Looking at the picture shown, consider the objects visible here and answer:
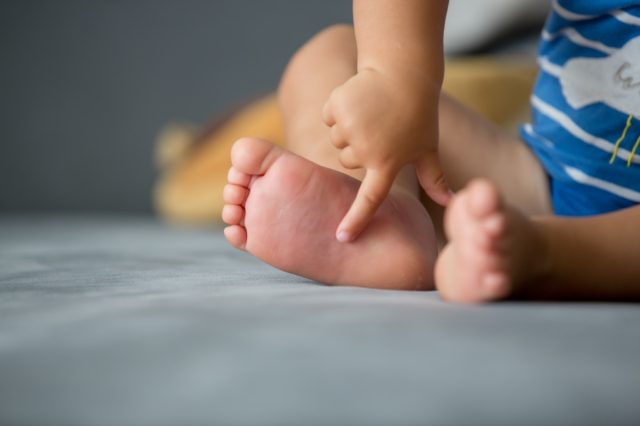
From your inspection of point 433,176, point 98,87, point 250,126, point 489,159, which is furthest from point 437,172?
point 98,87

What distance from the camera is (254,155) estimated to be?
56 cm

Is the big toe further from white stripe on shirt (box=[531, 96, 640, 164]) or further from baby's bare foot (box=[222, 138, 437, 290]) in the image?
white stripe on shirt (box=[531, 96, 640, 164])

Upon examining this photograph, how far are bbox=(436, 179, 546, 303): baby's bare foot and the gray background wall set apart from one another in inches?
65.4

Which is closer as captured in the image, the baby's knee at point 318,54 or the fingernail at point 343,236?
the fingernail at point 343,236

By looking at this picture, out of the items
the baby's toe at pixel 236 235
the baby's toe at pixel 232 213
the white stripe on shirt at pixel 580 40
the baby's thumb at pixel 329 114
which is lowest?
the baby's toe at pixel 236 235

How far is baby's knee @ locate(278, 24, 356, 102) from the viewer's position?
2.51ft

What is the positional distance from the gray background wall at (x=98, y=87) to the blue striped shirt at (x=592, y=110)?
1302mm

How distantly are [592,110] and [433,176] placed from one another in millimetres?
275

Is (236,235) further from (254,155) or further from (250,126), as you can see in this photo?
(250,126)

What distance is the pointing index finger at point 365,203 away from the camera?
0.53m

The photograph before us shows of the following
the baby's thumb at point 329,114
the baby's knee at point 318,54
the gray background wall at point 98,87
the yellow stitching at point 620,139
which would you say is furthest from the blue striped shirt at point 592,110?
the gray background wall at point 98,87

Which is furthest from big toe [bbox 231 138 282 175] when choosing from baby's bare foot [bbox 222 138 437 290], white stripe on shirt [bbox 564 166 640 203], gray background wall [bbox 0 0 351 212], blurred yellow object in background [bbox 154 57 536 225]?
gray background wall [bbox 0 0 351 212]

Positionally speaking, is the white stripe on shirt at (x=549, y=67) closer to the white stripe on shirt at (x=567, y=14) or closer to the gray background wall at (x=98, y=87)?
the white stripe on shirt at (x=567, y=14)

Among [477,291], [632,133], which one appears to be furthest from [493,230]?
[632,133]
